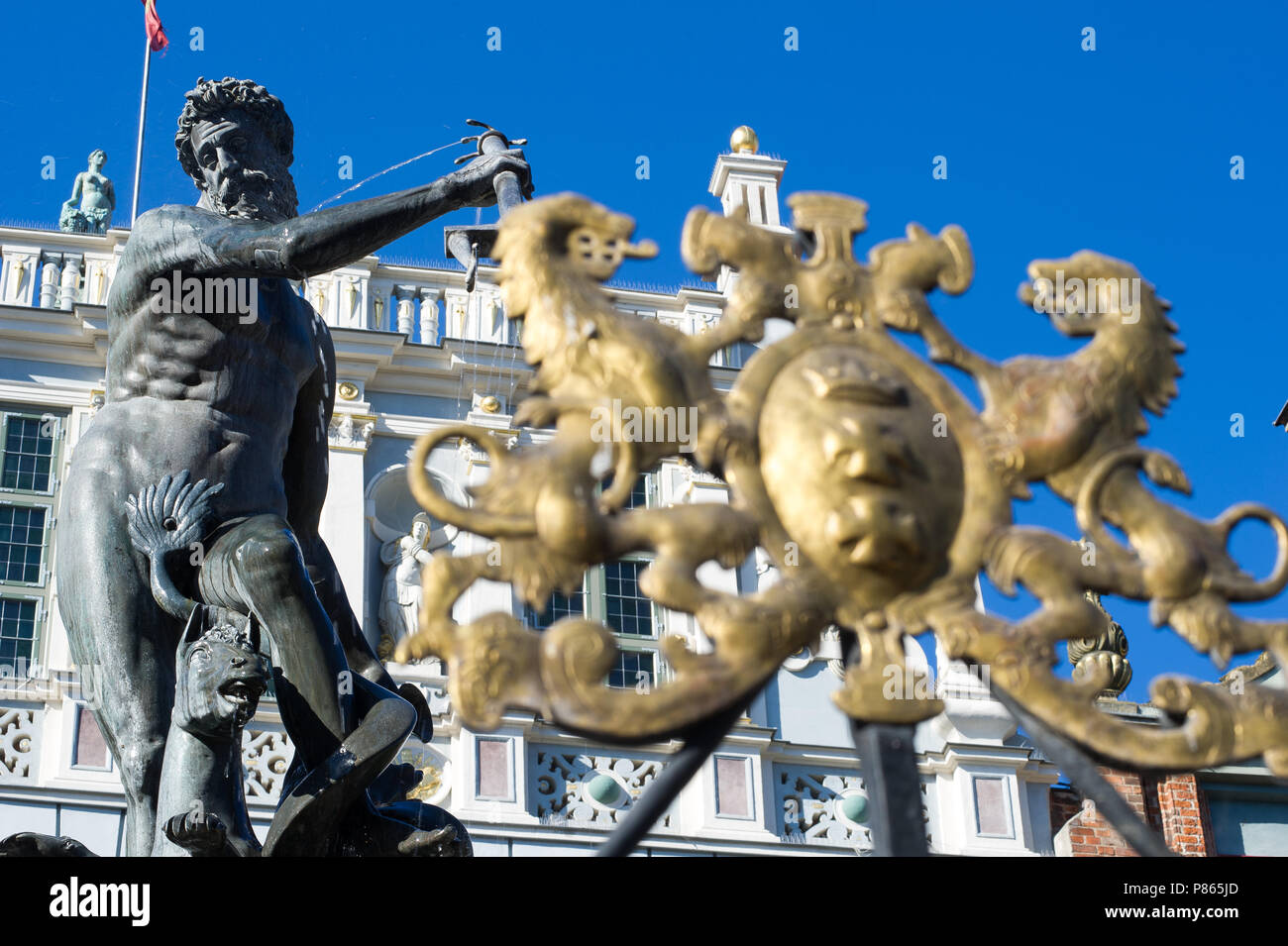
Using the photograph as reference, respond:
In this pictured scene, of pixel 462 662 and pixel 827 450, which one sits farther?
pixel 827 450

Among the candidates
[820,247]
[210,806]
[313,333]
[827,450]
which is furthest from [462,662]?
[313,333]

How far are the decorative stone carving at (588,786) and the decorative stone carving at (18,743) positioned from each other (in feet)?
14.1

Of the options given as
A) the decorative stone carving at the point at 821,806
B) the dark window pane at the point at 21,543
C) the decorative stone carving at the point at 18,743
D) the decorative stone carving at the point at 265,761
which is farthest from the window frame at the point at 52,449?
the decorative stone carving at the point at 821,806

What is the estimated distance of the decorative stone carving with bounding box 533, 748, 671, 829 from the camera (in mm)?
17625

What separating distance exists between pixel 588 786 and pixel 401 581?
2.59 m

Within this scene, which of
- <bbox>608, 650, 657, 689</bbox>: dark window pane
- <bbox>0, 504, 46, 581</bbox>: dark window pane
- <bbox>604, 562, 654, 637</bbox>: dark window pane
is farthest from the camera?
<bbox>604, 562, 654, 637</bbox>: dark window pane

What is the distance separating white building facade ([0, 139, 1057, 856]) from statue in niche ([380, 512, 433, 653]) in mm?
48

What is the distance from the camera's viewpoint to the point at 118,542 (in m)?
5.88

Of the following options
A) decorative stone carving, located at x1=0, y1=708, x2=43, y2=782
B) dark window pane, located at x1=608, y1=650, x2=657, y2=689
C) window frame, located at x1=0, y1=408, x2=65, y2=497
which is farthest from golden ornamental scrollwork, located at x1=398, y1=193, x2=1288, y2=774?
window frame, located at x1=0, y1=408, x2=65, y2=497

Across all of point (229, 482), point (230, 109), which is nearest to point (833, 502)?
point (229, 482)

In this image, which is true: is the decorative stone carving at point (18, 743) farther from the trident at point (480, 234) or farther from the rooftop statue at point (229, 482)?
the trident at point (480, 234)

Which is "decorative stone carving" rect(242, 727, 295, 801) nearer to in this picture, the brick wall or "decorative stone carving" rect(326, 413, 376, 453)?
"decorative stone carving" rect(326, 413, 376, 453)
